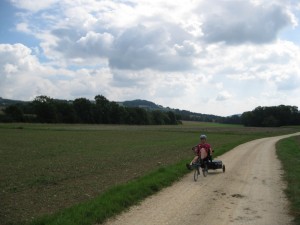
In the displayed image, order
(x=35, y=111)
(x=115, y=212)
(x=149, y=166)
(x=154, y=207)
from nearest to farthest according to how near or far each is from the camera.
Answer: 1. (x=115, y=212)
2. (x=154, y=207)
3. (x=149, y=166)
4. (x=35, y=111)

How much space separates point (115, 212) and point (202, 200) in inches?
114

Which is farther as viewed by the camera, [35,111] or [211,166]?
[35,111]

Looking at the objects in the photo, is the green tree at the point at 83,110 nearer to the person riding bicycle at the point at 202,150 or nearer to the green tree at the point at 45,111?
the green tree at the point at 45,111

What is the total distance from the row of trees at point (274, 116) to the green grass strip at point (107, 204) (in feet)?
482

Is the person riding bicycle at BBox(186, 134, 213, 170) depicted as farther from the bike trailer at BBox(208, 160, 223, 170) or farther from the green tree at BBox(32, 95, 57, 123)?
the green tree at BBox(32, 95, 57, 123)

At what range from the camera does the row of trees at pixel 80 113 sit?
120994 mm

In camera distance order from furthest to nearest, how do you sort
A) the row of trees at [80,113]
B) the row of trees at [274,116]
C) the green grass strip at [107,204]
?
the row of trees at [274,116] → the row of trees at [80,113] → the green grass strip at [107,204]

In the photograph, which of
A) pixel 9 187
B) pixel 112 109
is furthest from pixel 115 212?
pixel 112 109

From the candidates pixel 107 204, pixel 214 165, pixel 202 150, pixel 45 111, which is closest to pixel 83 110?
pixel 45 111

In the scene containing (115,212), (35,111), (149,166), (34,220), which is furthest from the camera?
(35,111)

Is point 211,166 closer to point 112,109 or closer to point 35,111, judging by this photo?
point 35,111

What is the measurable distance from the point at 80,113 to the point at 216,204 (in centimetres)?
12845

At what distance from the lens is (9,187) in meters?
13.4

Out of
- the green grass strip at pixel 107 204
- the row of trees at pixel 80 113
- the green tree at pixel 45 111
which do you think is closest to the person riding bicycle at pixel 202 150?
the green grass strip at pixel 107 204
